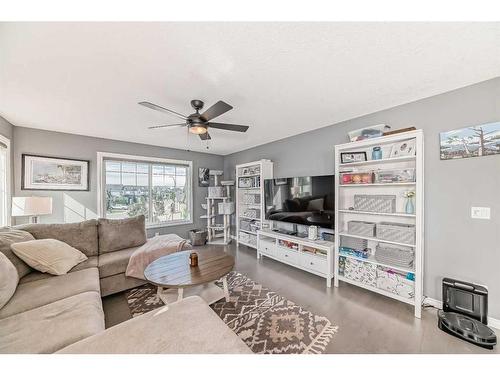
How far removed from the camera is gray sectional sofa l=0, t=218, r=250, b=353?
893 mm

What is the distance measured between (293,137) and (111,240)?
11.0ft

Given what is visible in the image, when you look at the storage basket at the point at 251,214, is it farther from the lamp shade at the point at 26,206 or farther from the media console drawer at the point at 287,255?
the lamp shade at the point at 26,206

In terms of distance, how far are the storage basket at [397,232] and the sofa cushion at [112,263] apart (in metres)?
3.06

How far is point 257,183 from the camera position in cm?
396

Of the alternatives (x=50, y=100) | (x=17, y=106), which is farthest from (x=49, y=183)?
(x=50, y=100)

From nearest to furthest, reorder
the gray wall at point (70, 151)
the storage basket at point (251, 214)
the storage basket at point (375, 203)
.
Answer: the storage basket at point (375, 203)
the gray wall at point (70, 151)
the storage basket at point (251, 214)

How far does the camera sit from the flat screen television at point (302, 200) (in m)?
2.73

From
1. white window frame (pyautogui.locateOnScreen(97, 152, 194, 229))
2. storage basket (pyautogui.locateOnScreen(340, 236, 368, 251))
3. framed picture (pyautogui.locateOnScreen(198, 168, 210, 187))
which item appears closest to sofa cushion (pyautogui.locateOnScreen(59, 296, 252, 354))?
storage basket (pyautogui.locateOnScreen(340, 236, 368, 251))

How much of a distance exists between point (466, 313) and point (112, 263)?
3.65 metres

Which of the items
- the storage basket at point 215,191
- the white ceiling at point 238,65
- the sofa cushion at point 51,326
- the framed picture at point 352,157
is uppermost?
the white ceiling at point 238,65

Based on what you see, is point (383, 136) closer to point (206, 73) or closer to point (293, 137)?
point (293, 137)

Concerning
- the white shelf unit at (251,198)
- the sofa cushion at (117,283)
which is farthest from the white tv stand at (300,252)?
the sofa cushion at (117,283)
